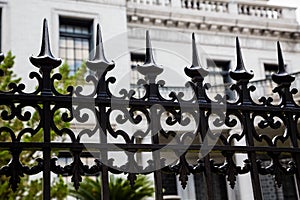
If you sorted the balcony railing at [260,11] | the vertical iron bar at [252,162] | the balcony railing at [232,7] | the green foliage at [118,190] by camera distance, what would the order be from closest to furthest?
1. the vertical iron bar at [252,162]
2. the green foliage at [118,190]
3. the balcony railing at [232,7]
4. the balcony railing at [260,11]

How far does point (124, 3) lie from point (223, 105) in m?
11.5

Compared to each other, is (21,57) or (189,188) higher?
(21,57)

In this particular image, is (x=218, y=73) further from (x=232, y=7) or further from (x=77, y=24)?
(x=77, y=24)

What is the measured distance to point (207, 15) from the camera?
1391 centimetres

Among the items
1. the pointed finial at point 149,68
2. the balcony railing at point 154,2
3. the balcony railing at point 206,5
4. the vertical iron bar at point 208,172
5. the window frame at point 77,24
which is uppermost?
the balcony railing at point 206,5

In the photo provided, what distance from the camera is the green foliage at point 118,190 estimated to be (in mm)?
8648

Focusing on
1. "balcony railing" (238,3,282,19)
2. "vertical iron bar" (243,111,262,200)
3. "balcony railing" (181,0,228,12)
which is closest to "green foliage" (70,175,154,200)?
"vertical iron bar" (243,111,262,200)

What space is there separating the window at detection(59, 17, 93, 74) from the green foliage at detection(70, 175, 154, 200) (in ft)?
13.0

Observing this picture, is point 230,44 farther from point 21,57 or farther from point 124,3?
point 21,57

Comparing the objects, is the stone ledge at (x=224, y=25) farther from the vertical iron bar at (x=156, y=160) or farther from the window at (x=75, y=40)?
the vertical iron bar at (x=156, y=160)

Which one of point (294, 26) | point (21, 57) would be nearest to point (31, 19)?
point (21, 57)

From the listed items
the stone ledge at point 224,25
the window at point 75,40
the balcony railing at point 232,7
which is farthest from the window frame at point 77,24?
the balcony railing at point 232,7

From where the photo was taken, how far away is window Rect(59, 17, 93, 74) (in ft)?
39.5

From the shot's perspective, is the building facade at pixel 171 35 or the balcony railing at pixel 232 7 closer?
the building facade at pixel 171 35
